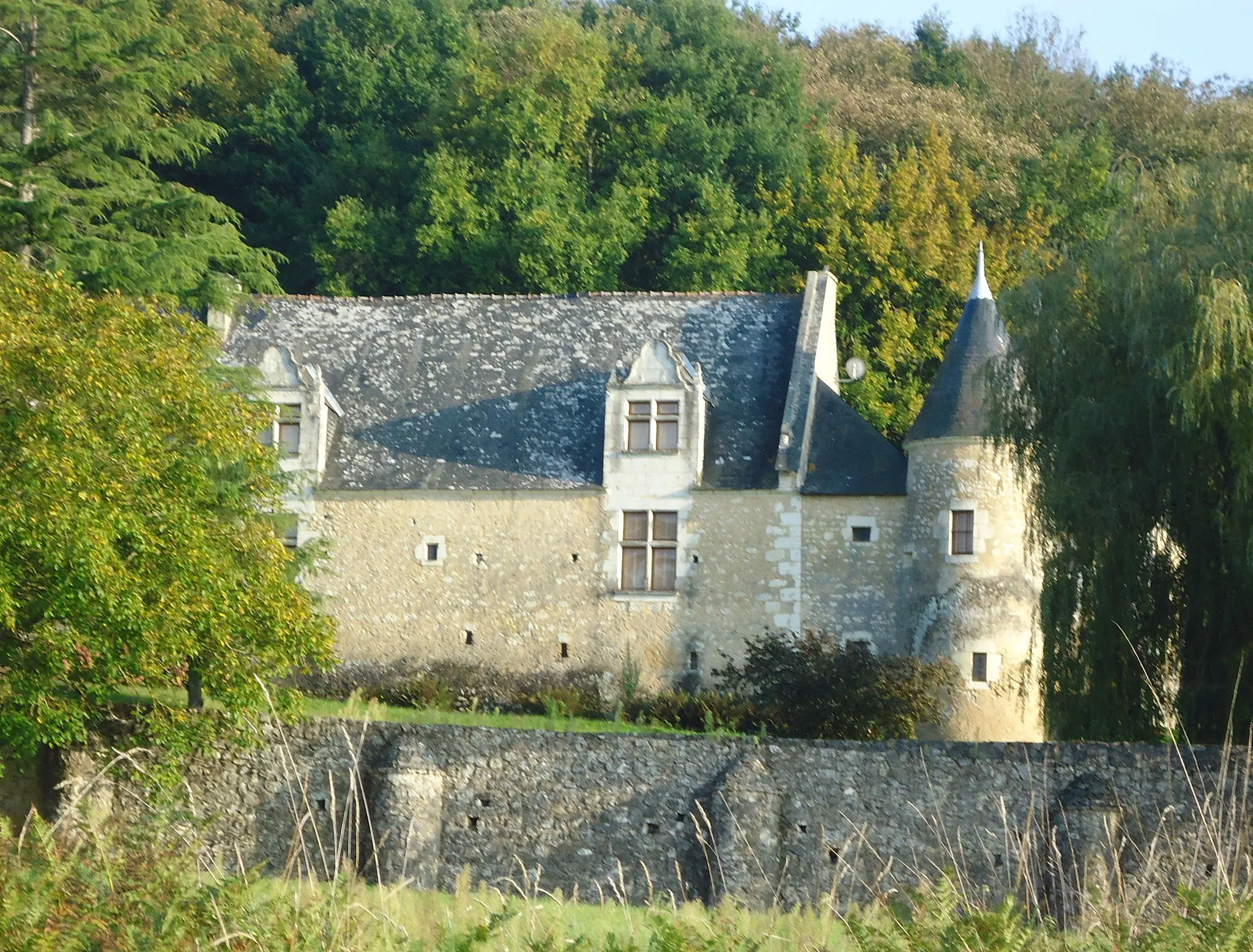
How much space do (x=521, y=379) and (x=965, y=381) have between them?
6236 mm

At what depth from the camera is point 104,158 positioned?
24.6m

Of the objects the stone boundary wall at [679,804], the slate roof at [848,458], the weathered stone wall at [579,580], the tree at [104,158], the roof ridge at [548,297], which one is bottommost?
the stone boundary wall at [679,804]

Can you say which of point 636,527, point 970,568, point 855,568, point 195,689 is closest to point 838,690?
point 855,568

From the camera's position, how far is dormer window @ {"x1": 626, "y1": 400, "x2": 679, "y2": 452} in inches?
932

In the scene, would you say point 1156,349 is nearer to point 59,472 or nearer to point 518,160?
point 59,472

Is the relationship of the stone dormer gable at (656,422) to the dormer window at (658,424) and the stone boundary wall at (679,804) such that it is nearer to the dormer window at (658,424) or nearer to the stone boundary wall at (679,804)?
the dormer window at (658,424)

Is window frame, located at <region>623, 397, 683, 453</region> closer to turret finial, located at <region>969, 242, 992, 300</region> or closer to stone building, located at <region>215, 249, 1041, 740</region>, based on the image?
stone building, located at <region>215, 249, 1041, 740</region>

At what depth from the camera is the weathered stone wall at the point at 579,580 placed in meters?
23.2

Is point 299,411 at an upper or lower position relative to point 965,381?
lower

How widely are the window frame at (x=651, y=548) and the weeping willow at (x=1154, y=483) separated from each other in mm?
6896

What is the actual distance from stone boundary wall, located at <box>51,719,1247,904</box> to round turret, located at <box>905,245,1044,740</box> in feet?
22.0

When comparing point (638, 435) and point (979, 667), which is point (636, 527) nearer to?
point (638, 435)

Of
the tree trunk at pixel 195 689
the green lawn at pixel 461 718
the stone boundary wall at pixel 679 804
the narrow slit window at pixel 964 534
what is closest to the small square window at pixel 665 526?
the green lawn at pixel 461 718

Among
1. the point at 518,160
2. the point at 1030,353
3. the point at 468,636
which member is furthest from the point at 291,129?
the point at 1030,353
